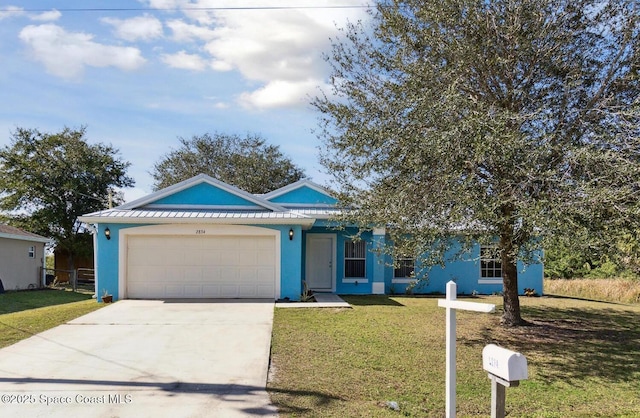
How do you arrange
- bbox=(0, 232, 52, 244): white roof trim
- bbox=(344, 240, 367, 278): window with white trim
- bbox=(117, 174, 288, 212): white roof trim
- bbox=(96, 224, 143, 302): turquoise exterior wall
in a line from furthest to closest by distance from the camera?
bbox=(0, 232, 52, 244): white roof trim, bbox=(344, 240, 367, 278): window with white trim, bbox=(117, 174, 288, 212): white roof trim, bbox=(96, 224, 143, 302): turquoise exterior wall

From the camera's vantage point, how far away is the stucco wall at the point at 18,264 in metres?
21.7

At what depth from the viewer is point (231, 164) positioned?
36188mm

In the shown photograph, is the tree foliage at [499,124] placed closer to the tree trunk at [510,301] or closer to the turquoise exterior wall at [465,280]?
the tree trunk at [510,301]

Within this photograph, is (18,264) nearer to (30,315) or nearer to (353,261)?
(30,315)

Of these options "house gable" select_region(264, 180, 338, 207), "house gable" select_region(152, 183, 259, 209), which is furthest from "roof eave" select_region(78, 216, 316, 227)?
"house gable" select_region(264, 180, 338, 207)

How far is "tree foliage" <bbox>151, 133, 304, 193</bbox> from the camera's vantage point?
114ft

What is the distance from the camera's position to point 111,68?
1314cm

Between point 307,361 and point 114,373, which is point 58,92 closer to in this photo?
point 114,373

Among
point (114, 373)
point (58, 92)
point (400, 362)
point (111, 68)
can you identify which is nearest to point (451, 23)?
point (400, 362)

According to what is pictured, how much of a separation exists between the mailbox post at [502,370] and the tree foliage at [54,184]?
28.3 m

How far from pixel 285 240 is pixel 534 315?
277 inches

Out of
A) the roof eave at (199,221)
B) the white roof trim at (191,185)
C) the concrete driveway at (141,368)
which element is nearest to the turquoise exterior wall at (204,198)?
the white roof trim at (191,185)

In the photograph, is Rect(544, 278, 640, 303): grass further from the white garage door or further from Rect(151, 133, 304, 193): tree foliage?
Rect(151, 133, 304, 193): tree foliage

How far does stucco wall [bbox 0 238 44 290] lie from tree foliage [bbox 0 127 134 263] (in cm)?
311
